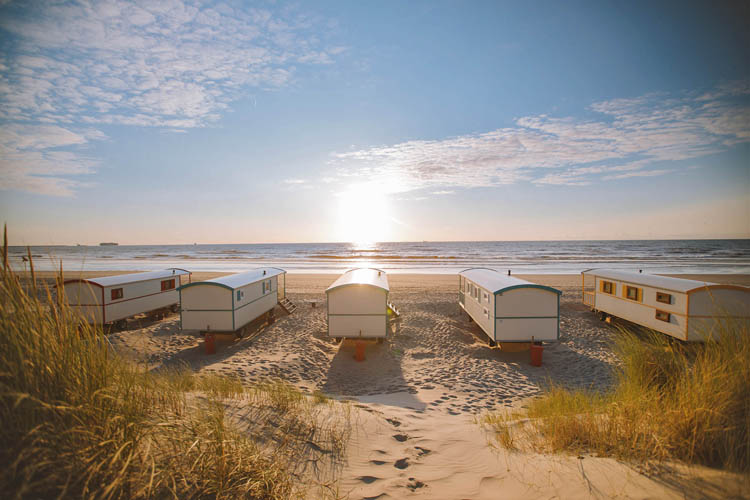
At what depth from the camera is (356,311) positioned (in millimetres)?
11523

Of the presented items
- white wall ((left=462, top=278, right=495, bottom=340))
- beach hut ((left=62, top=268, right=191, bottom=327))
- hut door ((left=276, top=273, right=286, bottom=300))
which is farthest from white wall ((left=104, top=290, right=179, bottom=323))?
white wall ((left=462, top=278, right=495, bottom=340))

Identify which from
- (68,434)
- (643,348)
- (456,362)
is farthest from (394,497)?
(456,362)

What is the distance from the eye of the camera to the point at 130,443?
2.65m

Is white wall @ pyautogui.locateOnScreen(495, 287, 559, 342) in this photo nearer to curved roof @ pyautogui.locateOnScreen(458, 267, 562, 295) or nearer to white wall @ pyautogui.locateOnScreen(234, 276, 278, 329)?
curved roof @ pyautogui.locateOnScreen(458, 267, 562, 295)

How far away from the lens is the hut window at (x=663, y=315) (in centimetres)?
1091

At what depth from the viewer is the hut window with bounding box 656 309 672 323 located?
35.8ft

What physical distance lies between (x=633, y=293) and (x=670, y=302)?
1911 mm

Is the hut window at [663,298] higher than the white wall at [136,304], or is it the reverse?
the hut window at [663,298]

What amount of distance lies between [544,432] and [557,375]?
19.4 ft

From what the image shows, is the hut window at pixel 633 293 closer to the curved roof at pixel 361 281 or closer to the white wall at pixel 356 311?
the curved roof at pixel 361 281

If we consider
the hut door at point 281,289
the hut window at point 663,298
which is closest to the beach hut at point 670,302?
the hut window at point 663,298

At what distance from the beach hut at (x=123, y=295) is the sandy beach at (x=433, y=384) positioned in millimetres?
929

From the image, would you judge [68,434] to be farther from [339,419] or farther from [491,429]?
[491,429]

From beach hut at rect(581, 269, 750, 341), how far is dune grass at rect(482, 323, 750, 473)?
4795 millimetres
